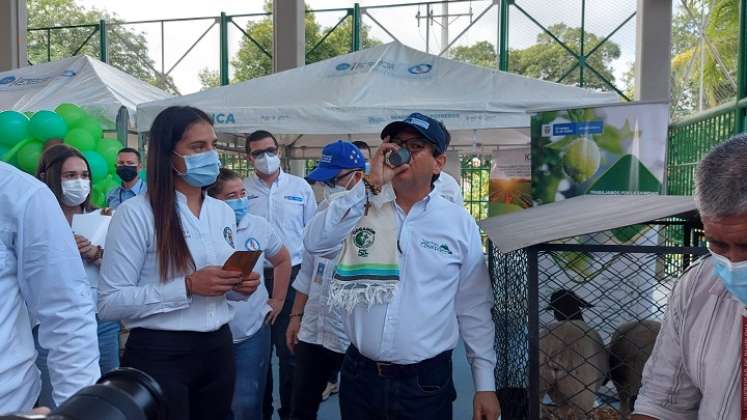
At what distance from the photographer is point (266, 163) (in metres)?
4.21

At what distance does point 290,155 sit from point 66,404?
8038mm

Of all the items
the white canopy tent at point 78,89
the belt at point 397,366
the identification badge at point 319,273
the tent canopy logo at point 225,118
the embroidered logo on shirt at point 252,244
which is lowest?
the belt at point 397,366

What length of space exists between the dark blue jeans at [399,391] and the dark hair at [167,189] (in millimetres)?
672

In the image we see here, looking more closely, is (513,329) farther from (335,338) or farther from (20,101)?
(20,101)

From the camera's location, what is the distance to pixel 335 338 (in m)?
2.77

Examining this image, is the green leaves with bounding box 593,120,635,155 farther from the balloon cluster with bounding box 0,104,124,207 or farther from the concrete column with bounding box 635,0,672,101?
the concrete column with bounding box 635,0,672,101

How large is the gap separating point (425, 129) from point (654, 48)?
7.46 m

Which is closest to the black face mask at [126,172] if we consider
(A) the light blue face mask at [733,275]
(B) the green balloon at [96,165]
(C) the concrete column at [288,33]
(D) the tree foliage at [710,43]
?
(B) the green balloon at [96,165]

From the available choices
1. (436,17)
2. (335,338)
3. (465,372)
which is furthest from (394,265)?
(436,17)

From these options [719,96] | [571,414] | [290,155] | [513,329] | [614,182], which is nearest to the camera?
[571,414]

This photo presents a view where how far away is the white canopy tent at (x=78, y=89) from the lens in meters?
6.34

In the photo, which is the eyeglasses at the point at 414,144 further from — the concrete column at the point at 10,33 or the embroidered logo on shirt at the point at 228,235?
the concrete column at the point at 10,33

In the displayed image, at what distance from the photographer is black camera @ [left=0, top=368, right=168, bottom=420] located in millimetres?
720

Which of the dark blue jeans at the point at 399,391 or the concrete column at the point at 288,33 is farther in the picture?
the concrete column at the point at 288,33
